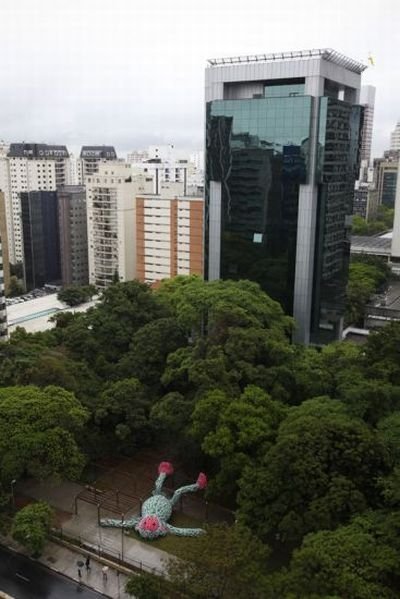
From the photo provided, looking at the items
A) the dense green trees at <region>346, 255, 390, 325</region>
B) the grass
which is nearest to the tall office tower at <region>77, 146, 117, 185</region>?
the dense green trees at <region>346, 255, 390, 325</region>

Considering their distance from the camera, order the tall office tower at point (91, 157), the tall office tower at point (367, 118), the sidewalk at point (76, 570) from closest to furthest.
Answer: the sidewalk at point (76, 570), the tall office tower at point (91, 157), the tall office tower at point (367, 118)

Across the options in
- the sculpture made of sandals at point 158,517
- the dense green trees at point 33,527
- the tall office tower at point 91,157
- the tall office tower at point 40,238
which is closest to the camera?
the dense green trees at point 33,527

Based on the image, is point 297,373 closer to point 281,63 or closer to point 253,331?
point 253,331

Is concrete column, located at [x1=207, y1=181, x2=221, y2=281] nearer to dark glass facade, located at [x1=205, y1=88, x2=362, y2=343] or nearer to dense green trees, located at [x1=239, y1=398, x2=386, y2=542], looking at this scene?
dark glass facade, located at [x1=205, y1=88, x2=362, y2=343]

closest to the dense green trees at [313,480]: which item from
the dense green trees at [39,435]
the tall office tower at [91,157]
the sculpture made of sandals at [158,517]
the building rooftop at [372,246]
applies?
the sculpture made of sandals at [158,517]

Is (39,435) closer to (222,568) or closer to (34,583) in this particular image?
(34,583)

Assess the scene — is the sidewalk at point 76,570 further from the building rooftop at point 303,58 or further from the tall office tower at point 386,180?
the tall office tower at point 386,180
